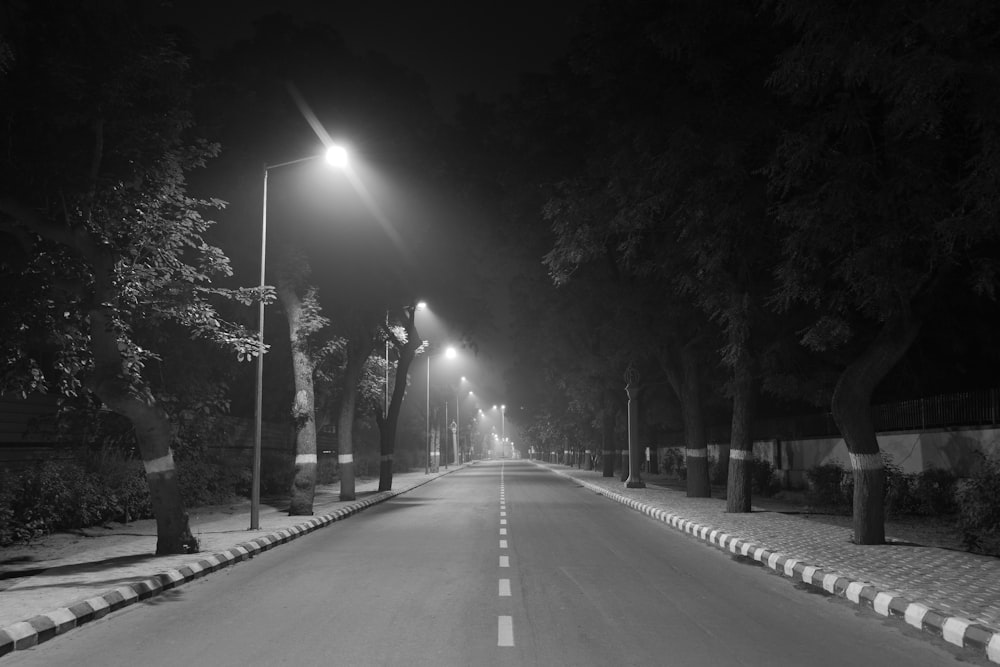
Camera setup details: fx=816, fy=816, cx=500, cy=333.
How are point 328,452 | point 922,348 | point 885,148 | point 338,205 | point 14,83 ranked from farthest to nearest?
point 328,452
point 338,205
point 922,348
point 885,148
point 14,83

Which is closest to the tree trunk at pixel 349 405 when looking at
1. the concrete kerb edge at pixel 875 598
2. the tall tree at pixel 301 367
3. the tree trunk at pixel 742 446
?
the tall tree at pixel 301 367

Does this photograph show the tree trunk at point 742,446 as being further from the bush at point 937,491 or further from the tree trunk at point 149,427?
the tree trunk at point 149,427

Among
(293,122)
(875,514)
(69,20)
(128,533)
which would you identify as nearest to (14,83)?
(69,20)

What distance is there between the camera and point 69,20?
1135cm

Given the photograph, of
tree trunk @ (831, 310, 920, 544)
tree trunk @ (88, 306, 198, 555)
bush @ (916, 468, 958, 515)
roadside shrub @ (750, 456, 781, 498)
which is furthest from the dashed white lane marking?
roadside shrub @ (750, 456, 781, 498)

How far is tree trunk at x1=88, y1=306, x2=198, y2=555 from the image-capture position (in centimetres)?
1239

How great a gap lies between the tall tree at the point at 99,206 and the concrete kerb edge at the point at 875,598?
921cm

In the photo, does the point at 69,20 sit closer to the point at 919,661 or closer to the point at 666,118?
the point at 666,118

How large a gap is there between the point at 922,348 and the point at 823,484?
499cm

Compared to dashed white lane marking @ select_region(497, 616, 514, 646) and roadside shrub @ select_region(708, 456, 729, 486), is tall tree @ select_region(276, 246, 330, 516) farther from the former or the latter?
roadside shrub @ select_region(708, 456, 729, 486)

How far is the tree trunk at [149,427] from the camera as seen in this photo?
12.4m

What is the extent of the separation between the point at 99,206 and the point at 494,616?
8081 millimetres

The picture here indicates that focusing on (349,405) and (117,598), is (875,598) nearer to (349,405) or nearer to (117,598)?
(117,598)

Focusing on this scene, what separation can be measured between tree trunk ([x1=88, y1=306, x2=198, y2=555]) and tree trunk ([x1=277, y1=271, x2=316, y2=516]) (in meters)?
8.02
